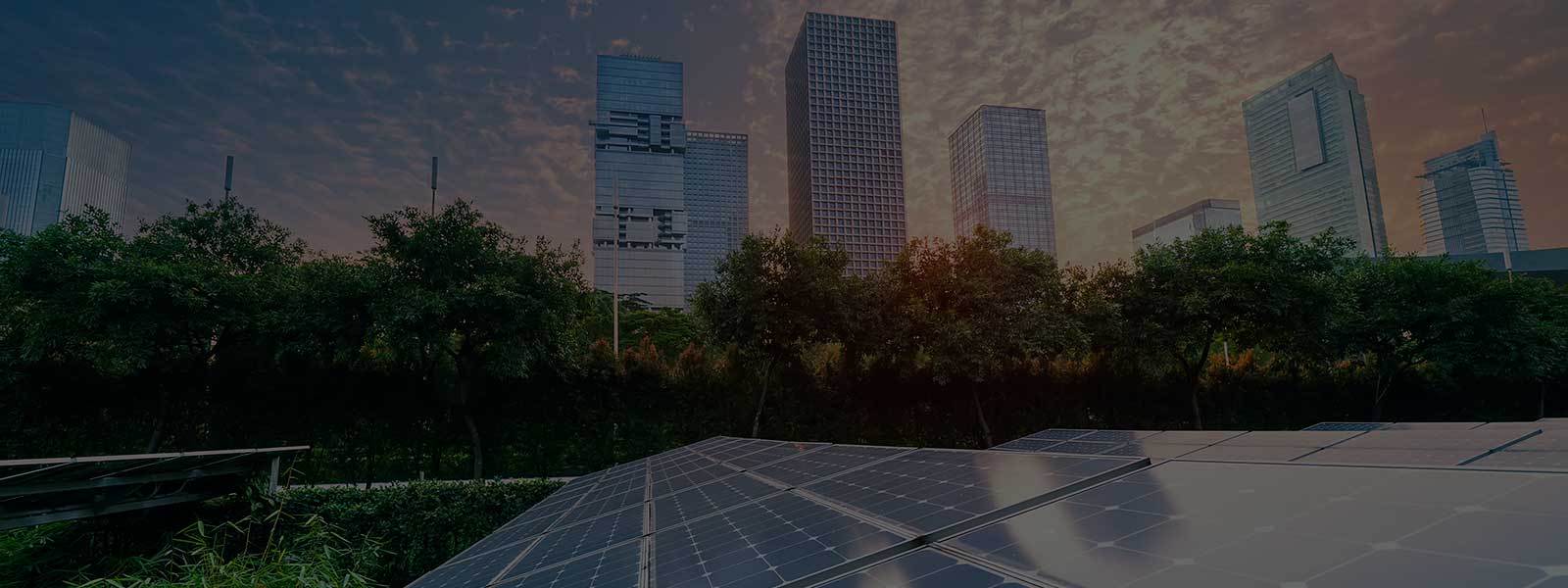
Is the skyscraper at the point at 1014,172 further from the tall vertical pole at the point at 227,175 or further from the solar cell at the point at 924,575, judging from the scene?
the solar cell at the point at 924,575

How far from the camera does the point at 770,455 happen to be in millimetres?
9531

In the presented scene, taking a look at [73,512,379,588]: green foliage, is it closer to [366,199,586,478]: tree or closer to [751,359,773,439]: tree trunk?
[366,199,586,478]: tree

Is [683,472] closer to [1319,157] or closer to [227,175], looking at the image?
[227,175]

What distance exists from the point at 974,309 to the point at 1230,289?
775cm

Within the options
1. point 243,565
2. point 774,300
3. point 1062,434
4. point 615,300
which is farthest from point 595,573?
point 615,300

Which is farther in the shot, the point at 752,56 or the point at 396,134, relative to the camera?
the point at 752,56

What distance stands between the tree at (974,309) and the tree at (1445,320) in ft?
32.9

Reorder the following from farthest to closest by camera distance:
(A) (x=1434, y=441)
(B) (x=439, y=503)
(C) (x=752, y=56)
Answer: (C) (x=752, y=56) < (B) (x=439, y=503) < (A) (x=1434, y=441)

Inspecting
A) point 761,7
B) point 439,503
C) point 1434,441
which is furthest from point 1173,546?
point 761,7

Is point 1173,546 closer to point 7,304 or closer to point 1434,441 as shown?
A: point 1434,441

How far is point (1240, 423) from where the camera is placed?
23.7 m

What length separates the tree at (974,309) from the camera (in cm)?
1814

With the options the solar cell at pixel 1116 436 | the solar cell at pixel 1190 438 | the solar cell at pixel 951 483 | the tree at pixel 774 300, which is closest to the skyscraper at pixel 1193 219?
the tree at pixel 774 300

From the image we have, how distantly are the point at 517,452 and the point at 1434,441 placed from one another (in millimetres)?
19160
